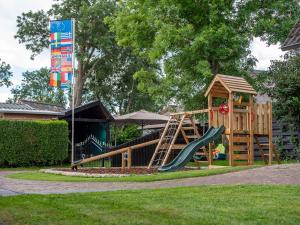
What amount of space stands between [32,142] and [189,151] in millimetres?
9515

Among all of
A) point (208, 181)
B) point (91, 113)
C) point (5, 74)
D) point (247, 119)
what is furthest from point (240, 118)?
point (5, 74)

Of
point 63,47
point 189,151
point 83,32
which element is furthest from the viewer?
point 83,32

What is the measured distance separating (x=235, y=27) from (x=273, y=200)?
1614 cm

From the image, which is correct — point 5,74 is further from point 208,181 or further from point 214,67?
point 208,181

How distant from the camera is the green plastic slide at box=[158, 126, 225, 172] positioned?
15305mm

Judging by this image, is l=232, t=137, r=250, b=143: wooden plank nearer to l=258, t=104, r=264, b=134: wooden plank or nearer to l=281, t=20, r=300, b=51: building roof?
l=258, t=104, r=264, b=134: wooden plank

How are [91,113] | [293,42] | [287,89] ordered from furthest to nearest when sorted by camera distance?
[91,113] → [287,89] → [293,42]

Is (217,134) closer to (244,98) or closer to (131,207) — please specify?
(244,98)

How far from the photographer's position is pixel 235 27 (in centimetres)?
2286

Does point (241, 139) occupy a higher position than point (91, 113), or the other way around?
point (91, 113)

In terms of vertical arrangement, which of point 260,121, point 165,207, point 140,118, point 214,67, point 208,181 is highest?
point 214,67

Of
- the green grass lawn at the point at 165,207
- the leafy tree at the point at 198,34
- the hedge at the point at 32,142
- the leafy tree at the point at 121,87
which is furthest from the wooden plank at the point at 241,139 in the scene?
the leafy tree at the point at 121,87

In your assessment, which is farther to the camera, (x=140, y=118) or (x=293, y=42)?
(x=140, y=118)

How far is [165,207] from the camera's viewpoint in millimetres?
7230
